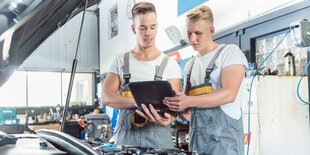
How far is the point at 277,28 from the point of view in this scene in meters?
3.18

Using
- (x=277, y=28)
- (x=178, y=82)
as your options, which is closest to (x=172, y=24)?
(x=277, y=28)

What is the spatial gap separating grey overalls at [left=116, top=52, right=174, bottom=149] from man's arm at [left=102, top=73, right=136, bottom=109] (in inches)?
2.2

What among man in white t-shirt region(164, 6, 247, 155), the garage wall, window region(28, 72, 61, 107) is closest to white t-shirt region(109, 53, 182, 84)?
man in white t-shirt region(164, 6, 247, 155)

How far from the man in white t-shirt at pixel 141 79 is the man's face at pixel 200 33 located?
16cm

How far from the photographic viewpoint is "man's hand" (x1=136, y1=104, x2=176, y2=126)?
4.82 ft

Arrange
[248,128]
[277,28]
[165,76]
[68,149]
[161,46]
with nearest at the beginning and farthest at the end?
[68,149] < [165,76] < [248,128] < [277,28] < [161,46]

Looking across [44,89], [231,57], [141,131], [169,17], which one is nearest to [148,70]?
[141,131]

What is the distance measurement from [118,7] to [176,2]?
3343 mm

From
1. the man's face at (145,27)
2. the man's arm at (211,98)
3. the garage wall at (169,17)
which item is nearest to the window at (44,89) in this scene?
the garage wall at (169,17)

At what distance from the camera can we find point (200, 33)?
5.25 ft

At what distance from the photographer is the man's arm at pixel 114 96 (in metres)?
1.54

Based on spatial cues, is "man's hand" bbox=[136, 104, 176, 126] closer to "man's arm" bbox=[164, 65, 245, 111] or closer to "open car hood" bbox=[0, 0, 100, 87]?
"man's arm" bbox=[164, 65, 245, 111]

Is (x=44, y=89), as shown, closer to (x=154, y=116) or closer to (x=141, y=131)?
(x=141, y=131)

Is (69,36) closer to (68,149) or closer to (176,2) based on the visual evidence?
(176,2)
